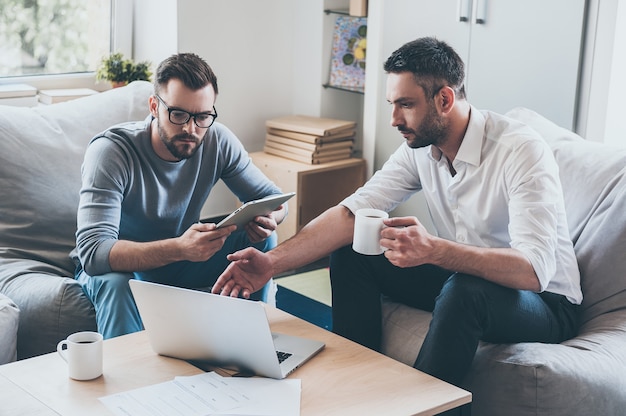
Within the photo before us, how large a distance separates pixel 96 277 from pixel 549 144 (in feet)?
4.37

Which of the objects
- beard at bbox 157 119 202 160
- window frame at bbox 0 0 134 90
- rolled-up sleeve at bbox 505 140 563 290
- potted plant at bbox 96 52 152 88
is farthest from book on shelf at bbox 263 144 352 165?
rolled-up sleeve at bbox 505 140 563 290

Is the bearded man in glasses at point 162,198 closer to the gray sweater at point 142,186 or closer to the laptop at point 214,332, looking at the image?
the gray sweater at point 142,186

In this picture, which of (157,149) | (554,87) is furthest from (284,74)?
(157,149)

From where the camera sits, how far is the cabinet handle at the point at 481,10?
3.36 meters

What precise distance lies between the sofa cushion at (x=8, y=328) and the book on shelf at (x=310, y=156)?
184 cm

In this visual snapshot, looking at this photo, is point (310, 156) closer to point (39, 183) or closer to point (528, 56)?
point (528, 56)

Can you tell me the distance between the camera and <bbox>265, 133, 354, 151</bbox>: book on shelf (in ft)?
12.7

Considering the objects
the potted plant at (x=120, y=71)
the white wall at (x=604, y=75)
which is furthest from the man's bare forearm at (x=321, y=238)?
the potted plant at (x=120, y=71)

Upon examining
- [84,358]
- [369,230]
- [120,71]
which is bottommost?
[84,358]

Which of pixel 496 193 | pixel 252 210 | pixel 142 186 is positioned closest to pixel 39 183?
pixel 142 186

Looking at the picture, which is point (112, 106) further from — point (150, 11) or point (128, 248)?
point (150, 11)

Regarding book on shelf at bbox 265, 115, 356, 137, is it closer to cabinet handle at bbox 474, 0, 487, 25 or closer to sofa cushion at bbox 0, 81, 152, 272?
cabinet handle at bbox 474, 0, 487, 25

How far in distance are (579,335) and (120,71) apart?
229 centimetres

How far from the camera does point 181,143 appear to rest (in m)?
2.44
